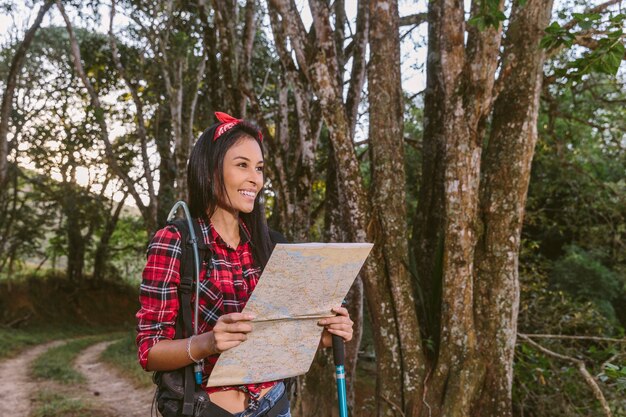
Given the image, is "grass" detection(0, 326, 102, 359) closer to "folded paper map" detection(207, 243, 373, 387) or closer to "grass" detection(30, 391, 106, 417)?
"grass" detection(30, 391, 106, 417)

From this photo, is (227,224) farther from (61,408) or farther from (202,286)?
(61,408)

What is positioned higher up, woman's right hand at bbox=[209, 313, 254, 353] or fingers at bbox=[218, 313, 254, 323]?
fingers at bbox=[218, 313, 254, 323]

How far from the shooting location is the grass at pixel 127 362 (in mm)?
9680

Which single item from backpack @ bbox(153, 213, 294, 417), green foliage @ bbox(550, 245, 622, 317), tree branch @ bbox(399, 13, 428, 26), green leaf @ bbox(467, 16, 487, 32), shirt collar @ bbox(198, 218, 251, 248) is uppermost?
tree branch @ bbox(399, 13, 428, 26)

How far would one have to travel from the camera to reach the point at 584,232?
9258mm

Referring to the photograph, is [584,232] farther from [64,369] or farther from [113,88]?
[113,88]

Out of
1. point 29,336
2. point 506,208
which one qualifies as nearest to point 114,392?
point 506,208

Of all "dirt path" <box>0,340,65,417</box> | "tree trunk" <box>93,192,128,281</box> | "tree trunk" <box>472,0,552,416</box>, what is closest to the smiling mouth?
"tree trunk" <box>472,0,552,416</box>

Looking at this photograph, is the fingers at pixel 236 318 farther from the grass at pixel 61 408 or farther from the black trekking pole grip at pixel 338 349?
the grass at pixel 61 408

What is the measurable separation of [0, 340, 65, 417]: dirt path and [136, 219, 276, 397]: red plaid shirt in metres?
6.66

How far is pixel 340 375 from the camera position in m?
2.11

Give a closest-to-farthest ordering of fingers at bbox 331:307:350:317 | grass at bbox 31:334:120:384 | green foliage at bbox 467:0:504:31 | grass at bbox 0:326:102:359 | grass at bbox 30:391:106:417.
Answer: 1. fingers at bbox 331:307:350:317
2. green foliage at bbox 467:0:504:31
3. grass at bbox 30:391:106:417
4. grass at bbox 31:334:120:384
5. grass at bbox 0:326:102:359

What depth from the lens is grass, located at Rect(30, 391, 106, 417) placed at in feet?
23.9

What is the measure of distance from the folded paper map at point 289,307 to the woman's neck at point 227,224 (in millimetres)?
408
